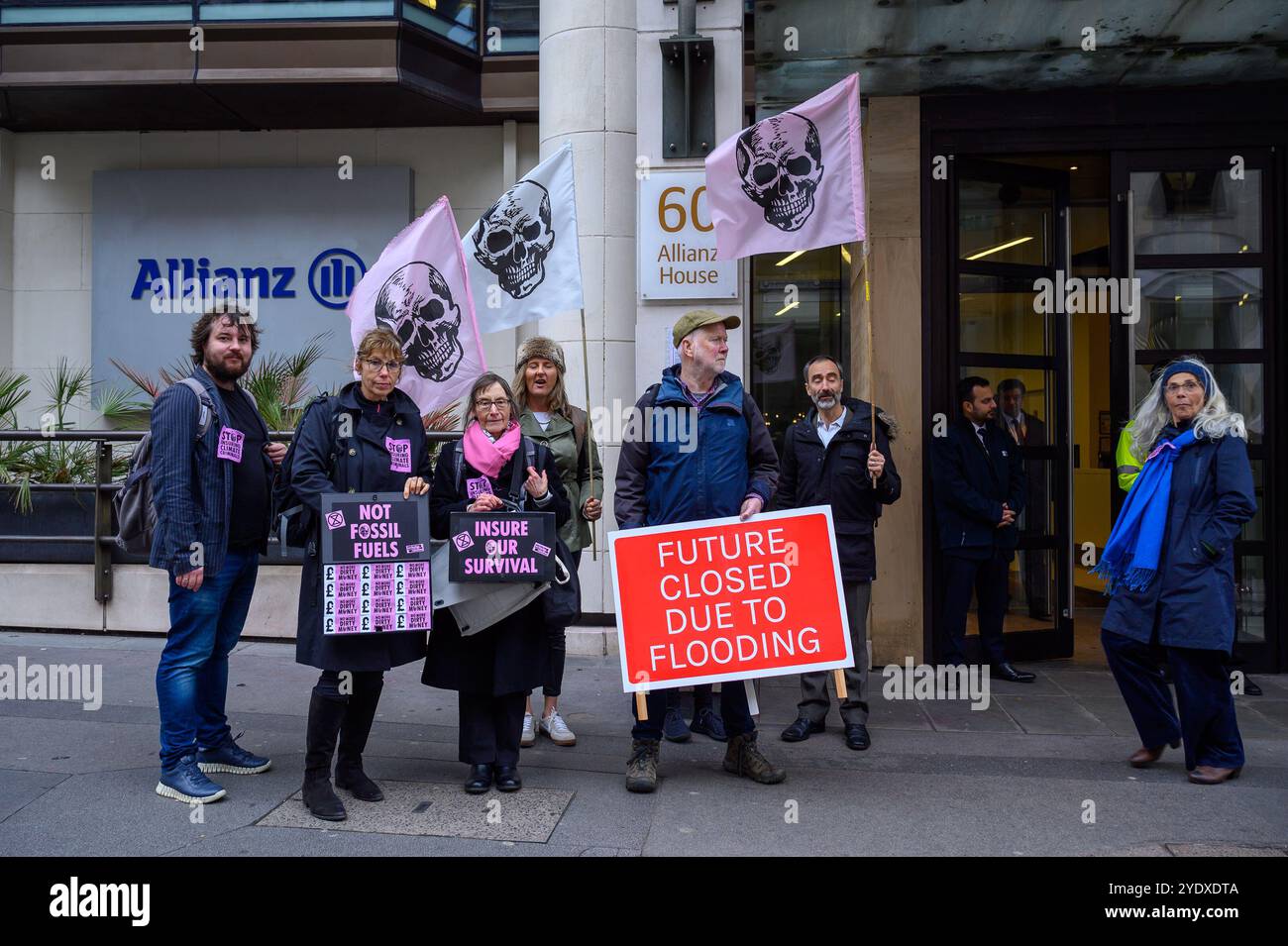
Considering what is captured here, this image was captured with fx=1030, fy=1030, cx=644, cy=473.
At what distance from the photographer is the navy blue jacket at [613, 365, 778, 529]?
16.1 ft

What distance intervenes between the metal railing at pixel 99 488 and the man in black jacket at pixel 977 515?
369 cm

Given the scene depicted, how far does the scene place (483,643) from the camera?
476 cm

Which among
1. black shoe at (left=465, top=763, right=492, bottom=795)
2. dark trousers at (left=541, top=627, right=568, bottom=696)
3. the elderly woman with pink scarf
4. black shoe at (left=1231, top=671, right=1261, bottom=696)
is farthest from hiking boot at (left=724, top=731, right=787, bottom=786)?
black shoe at (left=1231, top=671, right=1261, bottom=696)

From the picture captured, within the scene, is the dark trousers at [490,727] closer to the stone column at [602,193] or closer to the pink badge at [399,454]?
the pink badge at [399,454]

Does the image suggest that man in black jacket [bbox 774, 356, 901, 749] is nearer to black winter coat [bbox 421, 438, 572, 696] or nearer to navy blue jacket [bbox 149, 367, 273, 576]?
black winter coat [bbox 421, 438, 572, 696]

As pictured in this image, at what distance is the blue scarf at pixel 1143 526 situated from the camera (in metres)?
5.12

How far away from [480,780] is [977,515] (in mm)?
3994

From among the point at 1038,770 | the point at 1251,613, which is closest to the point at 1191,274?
the point at 1251,613

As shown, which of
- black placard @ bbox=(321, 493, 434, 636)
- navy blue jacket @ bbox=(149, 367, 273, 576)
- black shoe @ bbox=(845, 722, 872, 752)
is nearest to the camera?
black placard @ bbox=(321, 493, 434, 636)

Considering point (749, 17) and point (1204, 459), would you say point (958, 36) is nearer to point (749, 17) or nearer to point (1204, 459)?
point (749, 17)

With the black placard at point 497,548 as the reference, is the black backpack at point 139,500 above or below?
above

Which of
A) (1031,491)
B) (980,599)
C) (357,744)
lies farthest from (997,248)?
(357,744)

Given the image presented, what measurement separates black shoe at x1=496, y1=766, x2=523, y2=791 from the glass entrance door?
4.16 m

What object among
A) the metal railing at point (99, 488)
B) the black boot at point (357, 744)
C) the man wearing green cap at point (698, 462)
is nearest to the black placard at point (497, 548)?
the man wearing green cap at point (698, 462)
